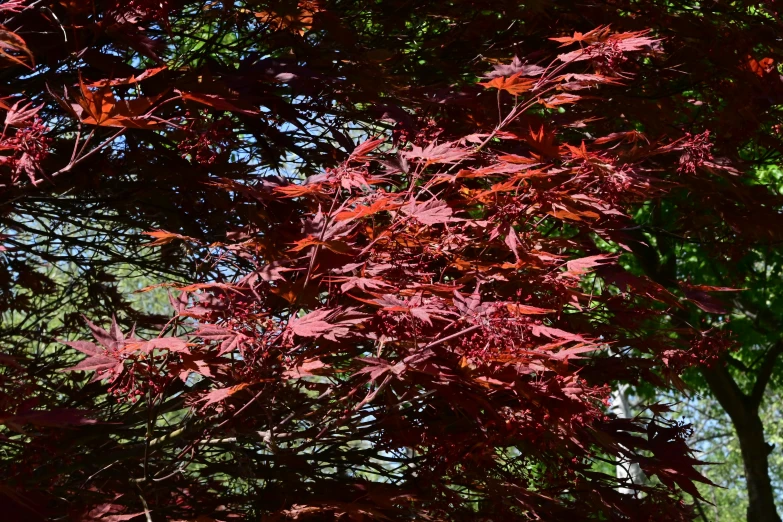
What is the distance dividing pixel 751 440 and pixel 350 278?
530cm

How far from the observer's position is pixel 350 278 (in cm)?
228

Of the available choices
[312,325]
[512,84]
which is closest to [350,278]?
[312,325]

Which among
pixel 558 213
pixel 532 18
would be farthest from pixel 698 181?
pixel 558 213

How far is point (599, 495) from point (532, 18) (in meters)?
2.13

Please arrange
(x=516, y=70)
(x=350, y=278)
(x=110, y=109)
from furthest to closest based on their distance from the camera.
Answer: (x=516, y=70), (x=350, y=278), (x=110, y=109)

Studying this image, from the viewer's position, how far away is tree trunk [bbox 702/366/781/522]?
6.28m

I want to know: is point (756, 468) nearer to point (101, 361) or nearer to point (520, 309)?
point (520, 309)

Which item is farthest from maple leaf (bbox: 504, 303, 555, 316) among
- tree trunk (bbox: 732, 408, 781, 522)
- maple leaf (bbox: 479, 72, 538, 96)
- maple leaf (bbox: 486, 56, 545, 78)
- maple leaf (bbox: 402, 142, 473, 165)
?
tree trunk (bbox: 732, 408, 781, 522)

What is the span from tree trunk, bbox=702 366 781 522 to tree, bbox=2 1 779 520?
127 inches

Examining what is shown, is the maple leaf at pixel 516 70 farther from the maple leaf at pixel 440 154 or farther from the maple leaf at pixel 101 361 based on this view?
the maple leaf at pixel 101 361

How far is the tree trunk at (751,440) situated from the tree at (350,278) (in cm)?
324

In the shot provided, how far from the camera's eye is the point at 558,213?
2.59 metres

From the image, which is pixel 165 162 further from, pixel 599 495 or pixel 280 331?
pixel 599 495

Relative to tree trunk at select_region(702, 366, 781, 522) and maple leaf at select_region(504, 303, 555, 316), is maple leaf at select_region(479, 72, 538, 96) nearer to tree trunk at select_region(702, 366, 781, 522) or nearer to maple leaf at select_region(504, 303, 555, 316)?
maple leaf at select_region(504, 303, 555, 316)
